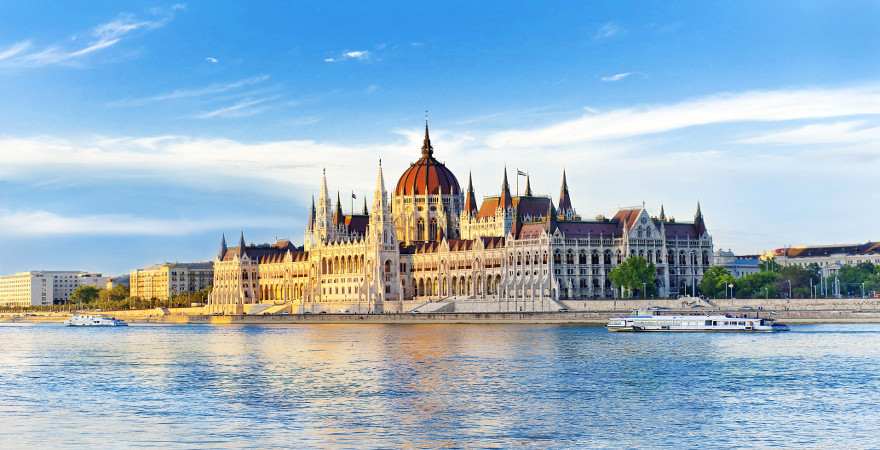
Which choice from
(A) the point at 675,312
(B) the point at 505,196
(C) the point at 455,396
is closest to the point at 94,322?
(B) the point at 505,196

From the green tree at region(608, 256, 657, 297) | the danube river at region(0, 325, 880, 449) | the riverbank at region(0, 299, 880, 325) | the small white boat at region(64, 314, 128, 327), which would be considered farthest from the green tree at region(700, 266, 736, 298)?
the small white boat at region(64, 314, 128, 327)

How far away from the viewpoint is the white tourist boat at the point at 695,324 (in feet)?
396

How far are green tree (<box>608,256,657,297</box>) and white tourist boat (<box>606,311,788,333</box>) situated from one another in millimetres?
33047

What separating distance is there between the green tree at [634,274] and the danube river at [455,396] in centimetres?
5812

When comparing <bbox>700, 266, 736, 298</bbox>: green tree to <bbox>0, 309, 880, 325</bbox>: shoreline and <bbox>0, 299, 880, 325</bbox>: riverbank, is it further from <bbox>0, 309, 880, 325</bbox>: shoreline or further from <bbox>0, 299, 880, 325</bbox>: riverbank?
<bbox>0, 309, 880, 325</bbox>: shoreline

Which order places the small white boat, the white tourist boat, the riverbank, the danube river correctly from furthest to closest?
the small white boat < the riverbank < the white tourist boat < the danube river

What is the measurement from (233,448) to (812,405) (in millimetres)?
24870

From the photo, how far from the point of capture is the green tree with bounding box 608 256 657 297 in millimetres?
161375

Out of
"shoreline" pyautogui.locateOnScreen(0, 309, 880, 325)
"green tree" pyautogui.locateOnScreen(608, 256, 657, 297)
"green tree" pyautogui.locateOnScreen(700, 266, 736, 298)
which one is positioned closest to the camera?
"shoreline" pyautogui.locateOnScreen(0, 309, 880, 325)

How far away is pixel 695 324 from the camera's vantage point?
123 meters

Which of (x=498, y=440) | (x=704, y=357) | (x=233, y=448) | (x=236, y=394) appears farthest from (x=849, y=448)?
(x=704, y=357)

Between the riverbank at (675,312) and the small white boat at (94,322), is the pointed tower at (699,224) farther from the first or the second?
the small white boat at (94,322)

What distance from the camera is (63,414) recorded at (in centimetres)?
5362

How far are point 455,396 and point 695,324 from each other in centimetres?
6750
